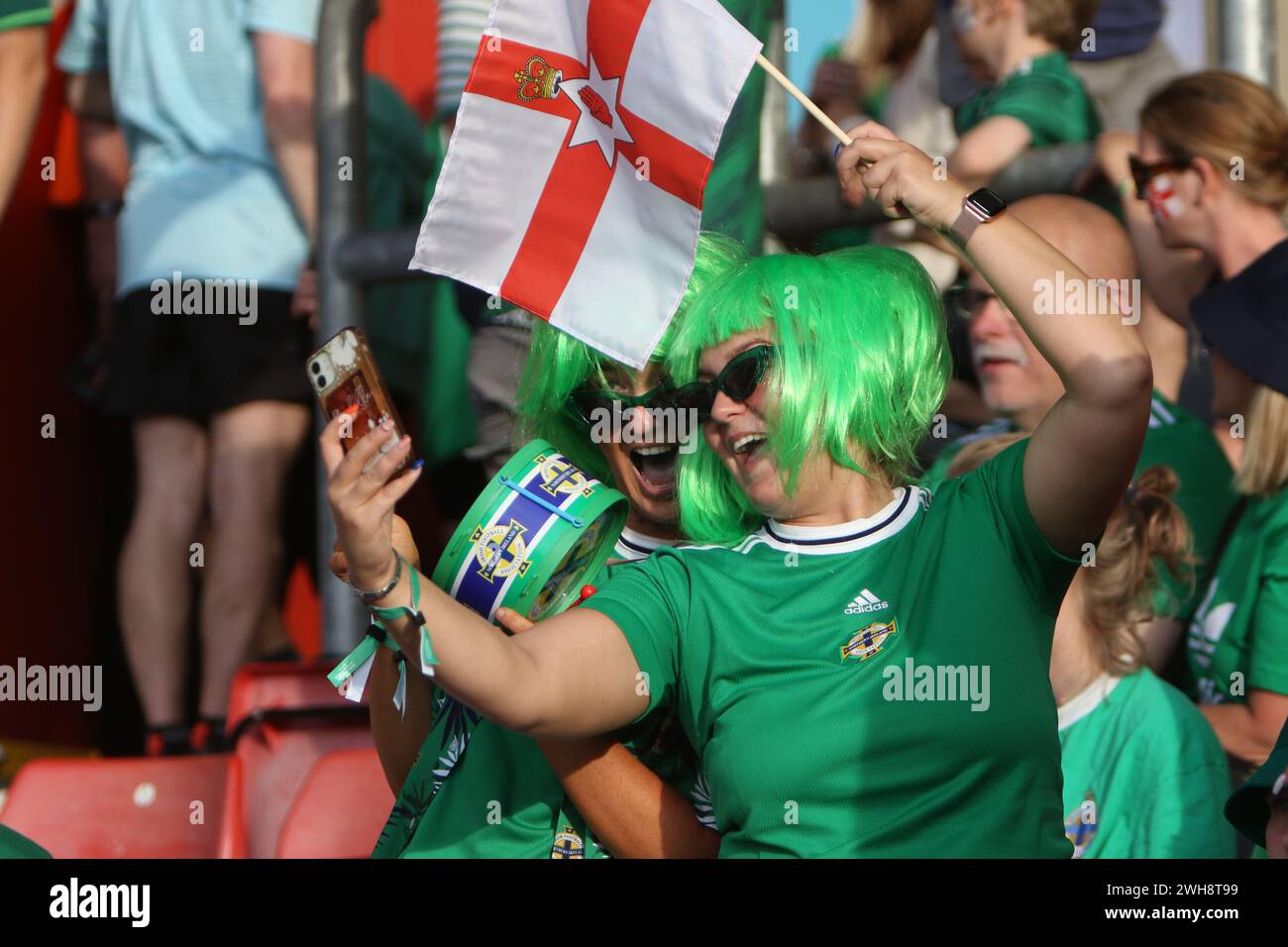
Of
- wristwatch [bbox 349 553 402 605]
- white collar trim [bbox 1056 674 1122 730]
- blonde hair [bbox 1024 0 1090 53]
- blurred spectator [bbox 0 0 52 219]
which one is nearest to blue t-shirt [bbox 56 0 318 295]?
blurred spectator [bbox 0 0 52 219]

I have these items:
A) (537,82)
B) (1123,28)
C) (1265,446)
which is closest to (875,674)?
(537,82)

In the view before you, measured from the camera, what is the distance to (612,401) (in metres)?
2.15

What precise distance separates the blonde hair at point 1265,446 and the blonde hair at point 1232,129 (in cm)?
42

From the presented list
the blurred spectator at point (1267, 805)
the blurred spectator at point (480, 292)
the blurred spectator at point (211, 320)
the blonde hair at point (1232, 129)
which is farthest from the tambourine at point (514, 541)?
the blurred spectator at point (211, 320)

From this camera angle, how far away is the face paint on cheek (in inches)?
117

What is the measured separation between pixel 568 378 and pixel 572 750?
0.53m

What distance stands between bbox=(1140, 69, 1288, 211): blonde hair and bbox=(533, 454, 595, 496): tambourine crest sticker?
1556 millimetres

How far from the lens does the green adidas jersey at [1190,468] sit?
2.94m

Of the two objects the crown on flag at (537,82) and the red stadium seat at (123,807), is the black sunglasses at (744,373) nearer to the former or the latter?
the crown on flag at (537,82)

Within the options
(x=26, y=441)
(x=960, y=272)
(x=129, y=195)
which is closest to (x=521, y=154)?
(x=960, y=272)

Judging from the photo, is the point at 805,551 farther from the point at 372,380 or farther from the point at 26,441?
the point at 26,441

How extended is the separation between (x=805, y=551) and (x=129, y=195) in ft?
8.39

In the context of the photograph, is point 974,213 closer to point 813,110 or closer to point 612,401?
point 813,110

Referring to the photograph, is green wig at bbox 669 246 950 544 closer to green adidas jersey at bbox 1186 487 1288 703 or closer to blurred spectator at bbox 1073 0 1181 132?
green adidas jersey at bbox 1186 487 1288 703
